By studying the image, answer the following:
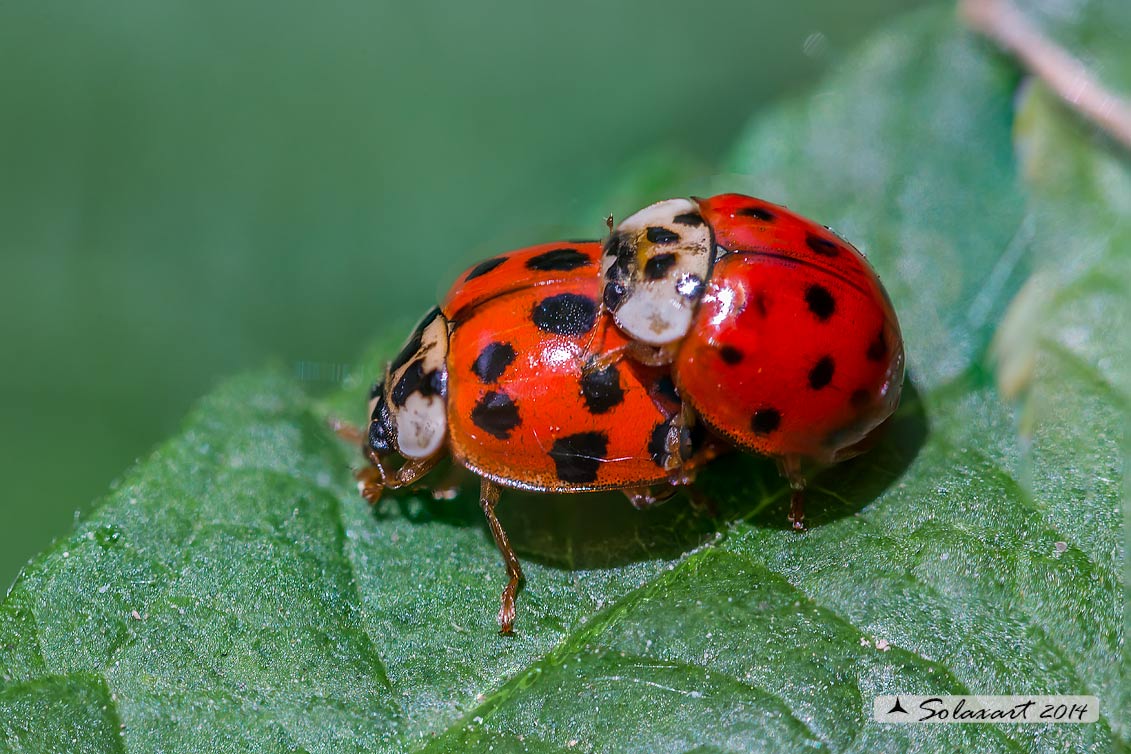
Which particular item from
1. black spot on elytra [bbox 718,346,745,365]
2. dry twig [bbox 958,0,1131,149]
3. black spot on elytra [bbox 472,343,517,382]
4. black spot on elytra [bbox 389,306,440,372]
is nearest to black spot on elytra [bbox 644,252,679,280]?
black spot on elytra [bbox 718,346,745,365]

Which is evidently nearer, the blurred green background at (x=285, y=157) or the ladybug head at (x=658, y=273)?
the ladybug head at (x=658, y=273)

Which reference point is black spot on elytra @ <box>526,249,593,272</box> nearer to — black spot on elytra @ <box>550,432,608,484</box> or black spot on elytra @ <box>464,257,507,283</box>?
black spot on elytra @ <box>464,257,507,283</box>

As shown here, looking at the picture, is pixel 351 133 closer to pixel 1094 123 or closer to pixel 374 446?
pixel 374 446

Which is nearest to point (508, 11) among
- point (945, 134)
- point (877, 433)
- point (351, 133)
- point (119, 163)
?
point (351, 133)

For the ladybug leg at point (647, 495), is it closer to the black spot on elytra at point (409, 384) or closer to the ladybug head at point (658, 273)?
the ladybug head at point (658, 273)

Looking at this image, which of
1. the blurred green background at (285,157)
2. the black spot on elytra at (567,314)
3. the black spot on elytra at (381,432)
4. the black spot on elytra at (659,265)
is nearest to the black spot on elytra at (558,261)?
the black spot on elytra at (567,314)
